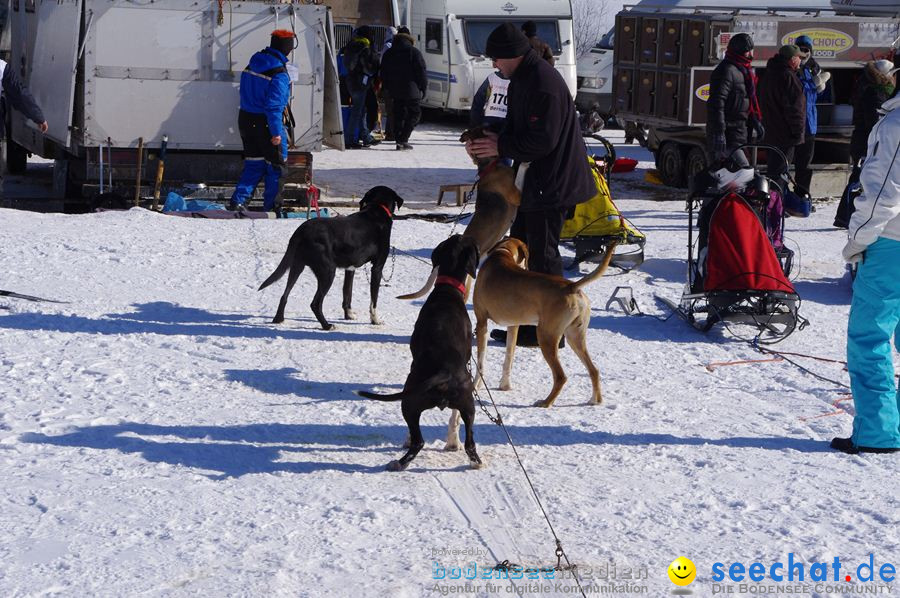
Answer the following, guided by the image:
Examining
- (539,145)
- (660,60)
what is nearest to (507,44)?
(539,145)

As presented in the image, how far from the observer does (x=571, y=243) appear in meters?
8.88

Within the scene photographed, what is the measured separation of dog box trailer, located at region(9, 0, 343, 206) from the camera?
10633mm

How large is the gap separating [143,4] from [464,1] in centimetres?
871

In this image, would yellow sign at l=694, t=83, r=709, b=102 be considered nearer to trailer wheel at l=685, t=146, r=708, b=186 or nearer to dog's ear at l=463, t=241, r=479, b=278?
trailer wheel at l=685, t=146, r=708, b=186

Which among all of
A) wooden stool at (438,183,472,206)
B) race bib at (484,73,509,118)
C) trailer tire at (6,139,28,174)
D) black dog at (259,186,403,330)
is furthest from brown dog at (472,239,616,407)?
trailer tire at (6,139,28,174)

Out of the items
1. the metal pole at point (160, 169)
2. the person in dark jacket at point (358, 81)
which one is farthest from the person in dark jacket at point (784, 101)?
the person in dark jacket at point (358, 81)

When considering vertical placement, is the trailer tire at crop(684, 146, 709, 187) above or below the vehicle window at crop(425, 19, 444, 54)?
below

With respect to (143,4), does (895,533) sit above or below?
below

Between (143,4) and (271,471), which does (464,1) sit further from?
(271,471)

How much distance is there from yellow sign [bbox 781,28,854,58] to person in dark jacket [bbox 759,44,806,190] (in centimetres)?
261

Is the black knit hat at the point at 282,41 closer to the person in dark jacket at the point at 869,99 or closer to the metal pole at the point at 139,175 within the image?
the metal pole at the point at 139,175

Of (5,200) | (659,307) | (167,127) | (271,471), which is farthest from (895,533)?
(5,200)

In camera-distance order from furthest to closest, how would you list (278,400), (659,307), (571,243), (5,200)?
1. (5,200)
2. (571,243)
3. (659,307)
4. (278,400)

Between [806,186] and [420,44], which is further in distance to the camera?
[420,44]
